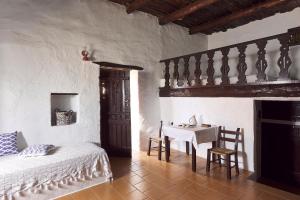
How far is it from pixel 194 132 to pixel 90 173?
6.29 feet

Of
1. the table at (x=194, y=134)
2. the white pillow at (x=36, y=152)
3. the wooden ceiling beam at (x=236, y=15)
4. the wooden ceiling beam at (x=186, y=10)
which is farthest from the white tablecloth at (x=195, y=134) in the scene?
the wooden ceiling beam at (x=236, y=15)

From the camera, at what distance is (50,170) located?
299 centimetres

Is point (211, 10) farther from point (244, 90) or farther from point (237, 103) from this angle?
point (237, 103)

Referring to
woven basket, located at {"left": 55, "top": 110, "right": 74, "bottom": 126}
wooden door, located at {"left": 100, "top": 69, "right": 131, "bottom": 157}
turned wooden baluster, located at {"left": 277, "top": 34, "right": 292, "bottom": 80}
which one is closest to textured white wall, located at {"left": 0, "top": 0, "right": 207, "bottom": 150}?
woven basket, located at {"left": 55, "top": 110, "right": 74, "bottom": 126}

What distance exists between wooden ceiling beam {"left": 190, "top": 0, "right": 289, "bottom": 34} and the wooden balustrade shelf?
81.4 inches

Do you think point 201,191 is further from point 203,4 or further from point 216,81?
point 203,4

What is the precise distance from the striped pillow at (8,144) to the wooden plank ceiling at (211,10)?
359 cm

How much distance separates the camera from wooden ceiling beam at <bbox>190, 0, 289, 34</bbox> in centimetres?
458

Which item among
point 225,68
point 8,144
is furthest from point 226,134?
point 8,144

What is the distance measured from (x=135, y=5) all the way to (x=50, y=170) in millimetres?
3834

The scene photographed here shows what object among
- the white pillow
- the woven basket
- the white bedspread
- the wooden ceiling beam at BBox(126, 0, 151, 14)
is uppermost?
the wooden ceiling beam at BBox(126, 0, 151, 14)

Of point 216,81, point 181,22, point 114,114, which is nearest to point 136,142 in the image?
point 114,114

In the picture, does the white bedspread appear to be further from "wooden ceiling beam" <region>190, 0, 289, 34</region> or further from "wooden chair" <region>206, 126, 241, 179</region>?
"wooden ceiling beam" <region>190, 0, 289, 34</region>

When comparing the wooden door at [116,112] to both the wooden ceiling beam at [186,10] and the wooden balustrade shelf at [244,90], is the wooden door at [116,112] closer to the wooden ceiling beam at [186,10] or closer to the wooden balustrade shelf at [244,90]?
the wooden balustrade shelf at [244,90]
